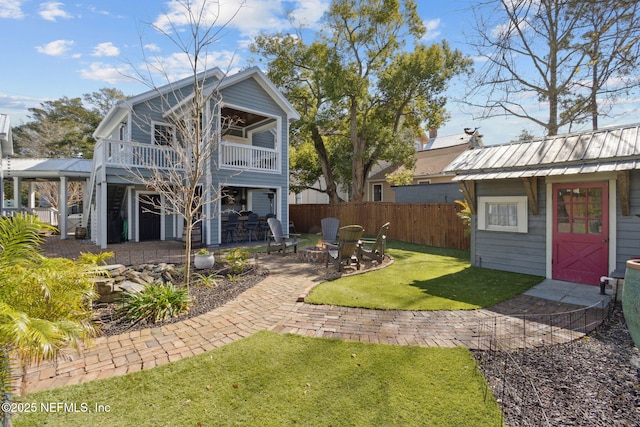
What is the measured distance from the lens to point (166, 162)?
10.7 metres

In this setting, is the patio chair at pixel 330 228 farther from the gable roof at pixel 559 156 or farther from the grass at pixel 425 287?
the gable roof at pixel 559 156

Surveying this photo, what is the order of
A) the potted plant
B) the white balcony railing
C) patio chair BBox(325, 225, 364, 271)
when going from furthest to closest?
the white balcony railing, the potted plant, patio chair BBox(325, 225, 364, 271)

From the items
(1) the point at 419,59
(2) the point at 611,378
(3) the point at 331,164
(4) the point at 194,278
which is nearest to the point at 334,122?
(3) the point at 331,164

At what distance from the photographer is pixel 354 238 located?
7035 millimetres

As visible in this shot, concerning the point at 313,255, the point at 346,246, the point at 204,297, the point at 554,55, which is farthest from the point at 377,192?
the point at 204,297

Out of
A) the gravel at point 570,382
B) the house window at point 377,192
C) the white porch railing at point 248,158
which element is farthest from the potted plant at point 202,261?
the house window at point 377,192

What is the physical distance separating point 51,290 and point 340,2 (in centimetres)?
1960

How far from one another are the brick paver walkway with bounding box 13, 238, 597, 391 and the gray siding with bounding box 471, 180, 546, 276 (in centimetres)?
184

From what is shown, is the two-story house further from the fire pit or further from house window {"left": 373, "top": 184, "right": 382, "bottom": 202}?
house window {"left": 373, "top": 184, "right": 382, "bottom": 202}

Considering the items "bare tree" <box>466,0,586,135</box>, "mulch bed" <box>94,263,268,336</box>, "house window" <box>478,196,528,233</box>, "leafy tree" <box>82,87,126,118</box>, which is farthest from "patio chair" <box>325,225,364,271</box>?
"leafy tree" <box>82,87,126,118</box>

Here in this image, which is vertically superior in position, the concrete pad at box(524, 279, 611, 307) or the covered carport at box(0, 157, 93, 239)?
the covered carport at box(0, 157, 93, 239)

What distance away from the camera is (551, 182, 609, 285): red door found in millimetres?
5941

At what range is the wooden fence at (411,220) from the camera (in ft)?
38.7

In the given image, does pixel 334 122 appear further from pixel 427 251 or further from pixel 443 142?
pixel 443 142
